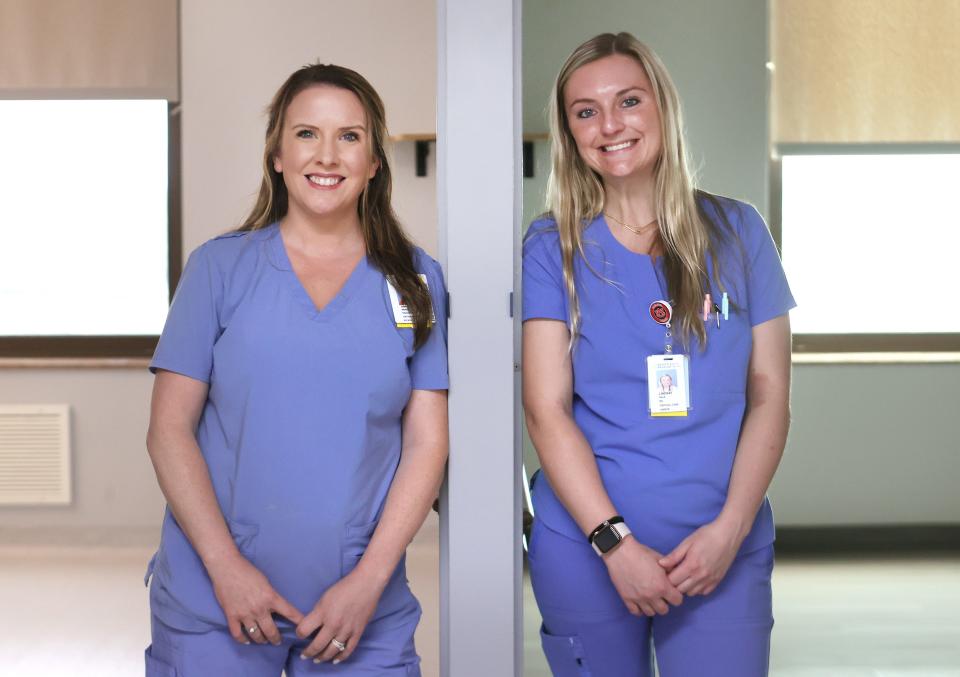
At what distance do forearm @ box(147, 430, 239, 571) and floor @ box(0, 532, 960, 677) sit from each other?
599mm

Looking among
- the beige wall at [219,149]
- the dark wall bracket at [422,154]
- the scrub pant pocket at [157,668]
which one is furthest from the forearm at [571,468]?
the dark wall bracket at [422,154]

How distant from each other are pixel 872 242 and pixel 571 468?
1.44 meters

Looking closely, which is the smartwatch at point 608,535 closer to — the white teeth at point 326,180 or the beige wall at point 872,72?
the white teeth at point 326,180

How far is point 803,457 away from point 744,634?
1042 mm

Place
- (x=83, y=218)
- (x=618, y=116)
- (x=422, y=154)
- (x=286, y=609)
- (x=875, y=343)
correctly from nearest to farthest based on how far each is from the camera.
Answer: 1. (x=286, y=609)
2. (x=618, y=116)
3. (x=875, y=343)
4. (x=422, y=154)
5. (x=83, y=218)

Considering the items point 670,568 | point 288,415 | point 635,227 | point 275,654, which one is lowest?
point 275,654

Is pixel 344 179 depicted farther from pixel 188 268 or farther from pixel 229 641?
pixel 229 641

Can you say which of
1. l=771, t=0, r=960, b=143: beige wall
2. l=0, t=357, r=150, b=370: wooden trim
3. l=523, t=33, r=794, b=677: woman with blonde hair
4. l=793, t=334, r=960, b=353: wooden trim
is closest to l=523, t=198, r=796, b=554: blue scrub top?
l=523, t=33, r=794, b=677: woman with blonde hair

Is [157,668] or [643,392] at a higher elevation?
[643,392]

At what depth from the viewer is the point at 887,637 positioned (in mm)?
2770

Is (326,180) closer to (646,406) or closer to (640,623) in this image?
(646,406)

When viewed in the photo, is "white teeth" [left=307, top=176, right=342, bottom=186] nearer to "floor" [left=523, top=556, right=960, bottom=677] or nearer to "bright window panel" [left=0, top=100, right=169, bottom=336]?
"floor" [left=523, top=556, right=960, bottom=677]

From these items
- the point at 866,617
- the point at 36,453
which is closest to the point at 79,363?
the point at 36,453

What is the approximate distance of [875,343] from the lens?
101 inches
